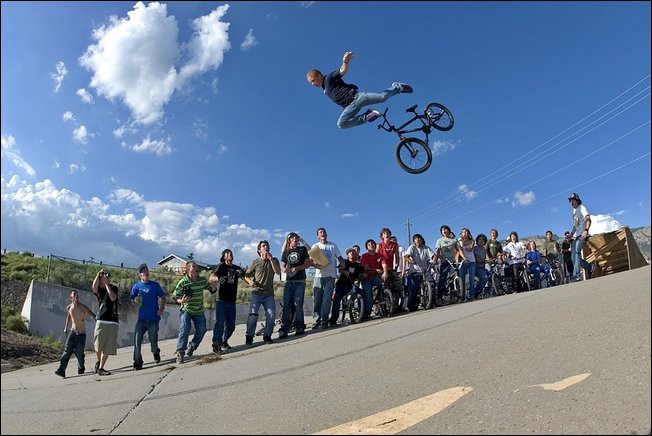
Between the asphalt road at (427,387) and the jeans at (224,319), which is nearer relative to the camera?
the asphalt road at (427,387)

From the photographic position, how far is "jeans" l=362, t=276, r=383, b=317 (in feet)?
30.0

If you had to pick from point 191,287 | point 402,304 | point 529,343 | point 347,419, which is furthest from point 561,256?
point 347,419

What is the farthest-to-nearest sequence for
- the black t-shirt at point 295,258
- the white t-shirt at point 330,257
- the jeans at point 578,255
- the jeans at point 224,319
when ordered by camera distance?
the jeans at point 578,255
the white t-shirt at point 330,257
the black t-shirt at point 295,258
the jeans at point 224,319

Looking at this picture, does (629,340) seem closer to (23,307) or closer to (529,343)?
(529,343)

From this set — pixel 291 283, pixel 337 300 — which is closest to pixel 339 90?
pixel 291 283

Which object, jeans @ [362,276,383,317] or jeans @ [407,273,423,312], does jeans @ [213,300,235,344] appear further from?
jeans @ [407,273,423,312]

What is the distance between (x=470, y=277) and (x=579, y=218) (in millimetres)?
2698

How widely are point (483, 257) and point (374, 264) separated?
10.5 ft

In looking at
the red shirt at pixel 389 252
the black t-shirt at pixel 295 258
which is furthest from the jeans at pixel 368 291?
the black t-shirt at pixel 295 258

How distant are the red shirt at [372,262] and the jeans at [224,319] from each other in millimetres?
3009

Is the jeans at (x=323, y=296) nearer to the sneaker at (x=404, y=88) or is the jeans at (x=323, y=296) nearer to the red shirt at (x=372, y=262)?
the red shirt at (x=372, y=262)

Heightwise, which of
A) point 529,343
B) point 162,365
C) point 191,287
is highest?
point 191,287

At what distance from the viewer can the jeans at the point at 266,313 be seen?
7.91m

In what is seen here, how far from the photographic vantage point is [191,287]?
7719 millimetres
